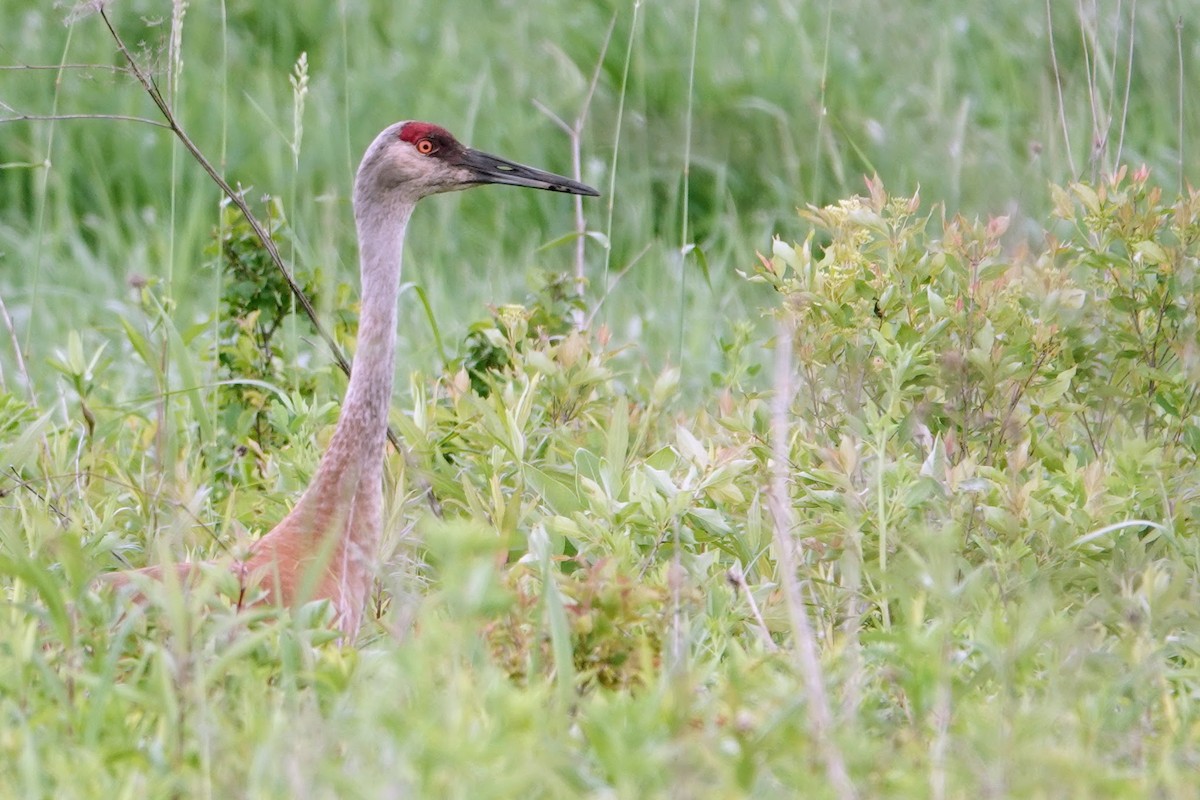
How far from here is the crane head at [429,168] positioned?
3922mm

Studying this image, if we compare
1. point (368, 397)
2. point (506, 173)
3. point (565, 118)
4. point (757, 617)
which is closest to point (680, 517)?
point (757, 617)

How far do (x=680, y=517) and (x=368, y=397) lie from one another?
745 millimetres

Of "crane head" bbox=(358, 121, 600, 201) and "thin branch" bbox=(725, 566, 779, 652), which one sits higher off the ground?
"crane head" bbox=(358, 121, 600, 201)

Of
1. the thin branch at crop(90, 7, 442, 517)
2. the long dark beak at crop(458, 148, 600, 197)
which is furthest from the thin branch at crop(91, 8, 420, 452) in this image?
the long dark beak at crop(458, 148, 600, 197)

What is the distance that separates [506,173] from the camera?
13.3 feet

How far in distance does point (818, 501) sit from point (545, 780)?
1219 millimetres

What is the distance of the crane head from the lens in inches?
154

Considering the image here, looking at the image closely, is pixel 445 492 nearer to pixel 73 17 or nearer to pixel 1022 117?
pixel 73 17

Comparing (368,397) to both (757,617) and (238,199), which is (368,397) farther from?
(757,617)

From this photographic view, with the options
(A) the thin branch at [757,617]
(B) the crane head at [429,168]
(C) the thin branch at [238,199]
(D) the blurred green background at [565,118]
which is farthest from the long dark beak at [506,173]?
(D) the blurred green background at [565,118]

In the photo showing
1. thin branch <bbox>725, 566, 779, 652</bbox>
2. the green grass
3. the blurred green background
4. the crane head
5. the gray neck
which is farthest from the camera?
the blurred green background

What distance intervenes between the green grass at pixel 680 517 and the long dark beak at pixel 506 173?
0.32m

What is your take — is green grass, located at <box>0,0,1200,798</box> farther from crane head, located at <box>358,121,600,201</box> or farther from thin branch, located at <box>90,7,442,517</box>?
crane head, located at <box>358,121,600,201</box>

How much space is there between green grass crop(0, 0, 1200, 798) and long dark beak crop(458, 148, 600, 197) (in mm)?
322
